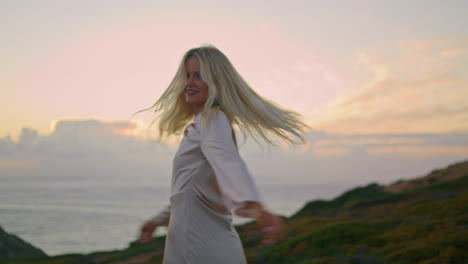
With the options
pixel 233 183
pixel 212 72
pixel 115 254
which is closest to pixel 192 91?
pixel 212 72

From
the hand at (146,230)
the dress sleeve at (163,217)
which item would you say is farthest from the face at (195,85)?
the hand at (146,230)

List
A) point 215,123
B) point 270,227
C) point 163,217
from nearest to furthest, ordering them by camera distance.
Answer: point 270,227, point 215,123, point 163,217

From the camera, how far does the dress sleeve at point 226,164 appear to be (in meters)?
2.61

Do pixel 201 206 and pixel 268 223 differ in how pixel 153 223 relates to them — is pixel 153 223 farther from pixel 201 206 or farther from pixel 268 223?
pixel 268 223

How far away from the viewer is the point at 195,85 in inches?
131

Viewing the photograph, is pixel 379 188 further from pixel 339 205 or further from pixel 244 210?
pixel 244 210

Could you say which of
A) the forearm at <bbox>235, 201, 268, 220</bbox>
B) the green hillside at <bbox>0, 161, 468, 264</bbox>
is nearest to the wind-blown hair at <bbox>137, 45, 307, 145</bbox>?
the forearm at <bbox>235, 201, 268, 220</bbox>

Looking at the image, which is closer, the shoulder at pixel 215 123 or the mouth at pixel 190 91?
the shoulder at pixel 215 123

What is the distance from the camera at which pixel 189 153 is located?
9.98ft

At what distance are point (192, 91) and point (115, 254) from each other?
2138 cm

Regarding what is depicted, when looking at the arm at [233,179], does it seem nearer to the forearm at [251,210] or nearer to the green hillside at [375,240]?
the forearm at [251,210]

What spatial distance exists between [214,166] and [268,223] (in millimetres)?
528

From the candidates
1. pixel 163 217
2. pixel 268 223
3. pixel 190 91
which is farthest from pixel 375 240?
pixel 268 223

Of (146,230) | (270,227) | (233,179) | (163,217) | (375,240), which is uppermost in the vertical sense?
(233,179)
